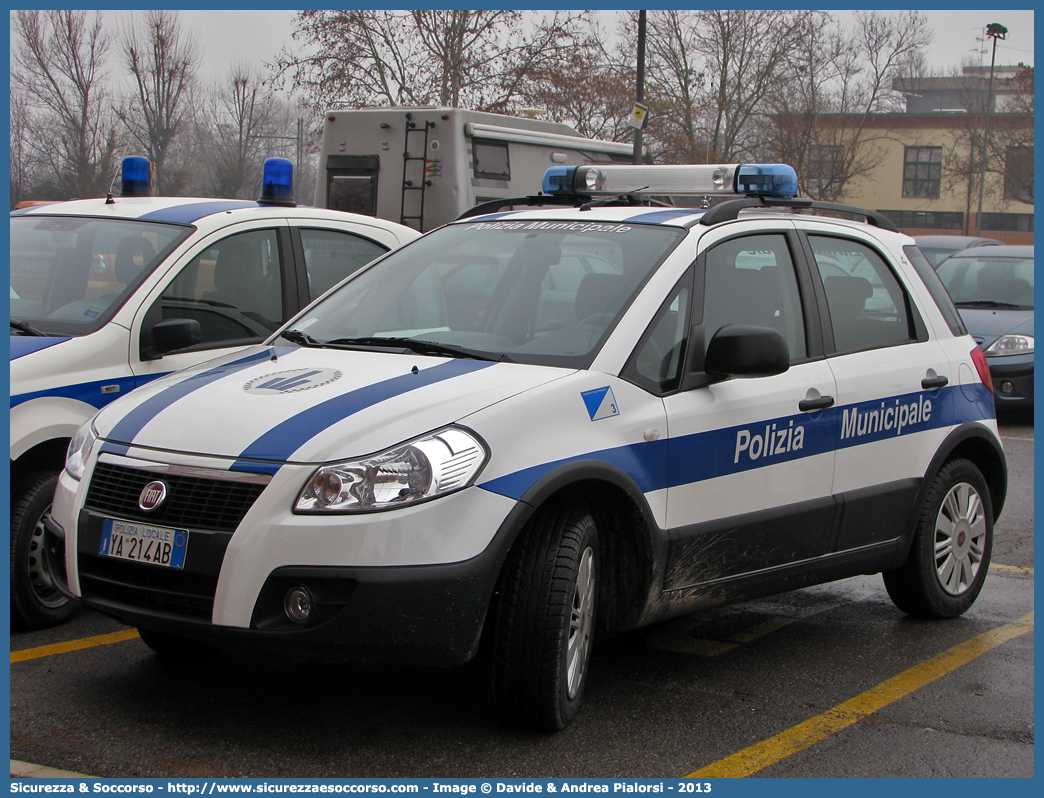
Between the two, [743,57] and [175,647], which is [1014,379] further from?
[743,57]

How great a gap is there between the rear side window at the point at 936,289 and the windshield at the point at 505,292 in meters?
1.57

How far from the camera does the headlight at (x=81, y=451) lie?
3893 mm

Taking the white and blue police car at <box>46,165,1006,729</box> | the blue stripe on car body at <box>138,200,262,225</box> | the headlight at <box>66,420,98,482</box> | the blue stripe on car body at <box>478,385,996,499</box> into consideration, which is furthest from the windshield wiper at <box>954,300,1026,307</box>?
the headlight at <box>66,420,98,482</box>

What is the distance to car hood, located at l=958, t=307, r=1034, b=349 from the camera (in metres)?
12.1

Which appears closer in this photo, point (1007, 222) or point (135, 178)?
point (135, 178)

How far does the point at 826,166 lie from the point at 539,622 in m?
49.4

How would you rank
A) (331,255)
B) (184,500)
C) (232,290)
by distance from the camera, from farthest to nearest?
(331,255)
(232,290)
(184,500)

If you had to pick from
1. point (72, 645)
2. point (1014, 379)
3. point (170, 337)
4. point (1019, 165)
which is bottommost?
point (72, 645)

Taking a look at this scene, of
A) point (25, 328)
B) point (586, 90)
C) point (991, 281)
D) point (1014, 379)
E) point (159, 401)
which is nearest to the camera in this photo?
point (159, 401)

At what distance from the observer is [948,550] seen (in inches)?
211

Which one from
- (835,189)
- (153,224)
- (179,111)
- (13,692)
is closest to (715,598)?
(13,692)

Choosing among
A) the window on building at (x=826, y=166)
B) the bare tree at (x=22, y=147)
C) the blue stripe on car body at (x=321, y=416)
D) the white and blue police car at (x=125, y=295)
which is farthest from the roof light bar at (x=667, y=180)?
the window on building at (x=826, y=166)

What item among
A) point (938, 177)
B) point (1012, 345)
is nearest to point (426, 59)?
point (1012, 345)

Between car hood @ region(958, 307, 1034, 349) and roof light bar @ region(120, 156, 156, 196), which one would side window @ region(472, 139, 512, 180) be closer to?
car hood @ region(958, 307, 1034, 349)
